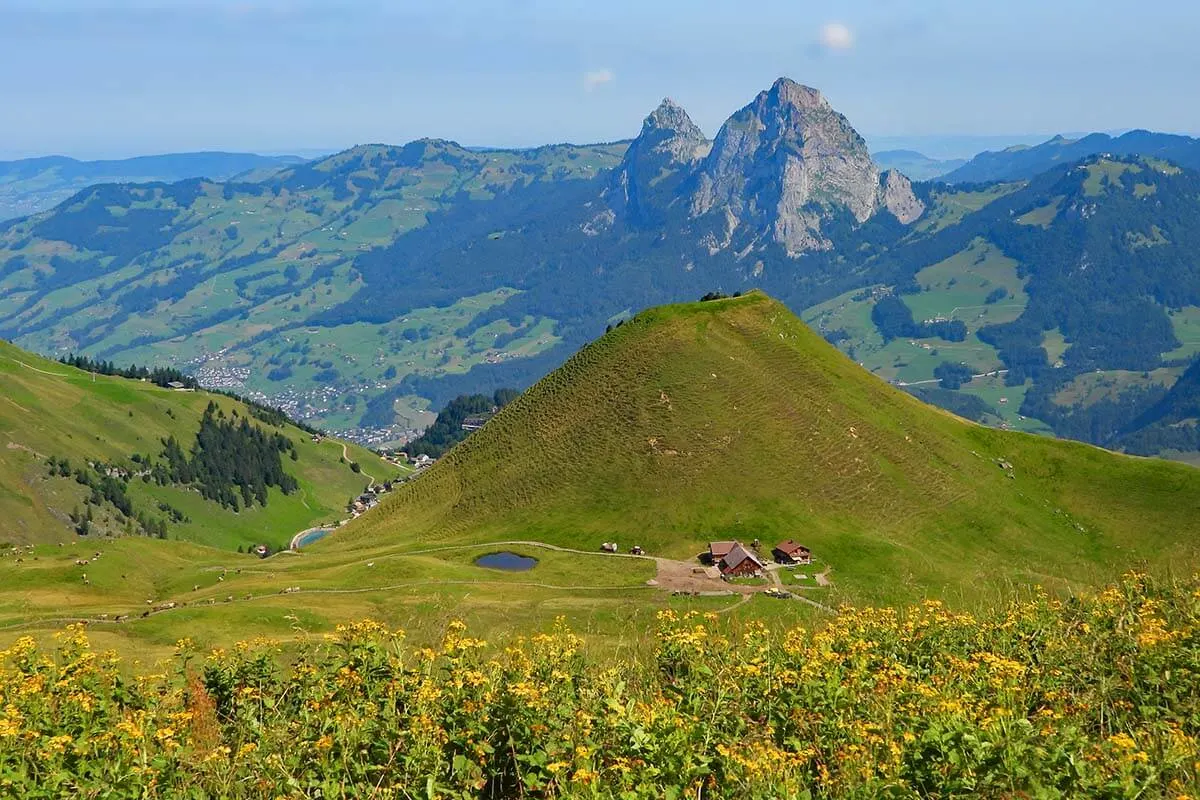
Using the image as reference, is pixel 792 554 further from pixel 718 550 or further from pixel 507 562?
pixel 507 562

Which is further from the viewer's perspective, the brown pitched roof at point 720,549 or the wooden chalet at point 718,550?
the brown pitched roof at point 720,549

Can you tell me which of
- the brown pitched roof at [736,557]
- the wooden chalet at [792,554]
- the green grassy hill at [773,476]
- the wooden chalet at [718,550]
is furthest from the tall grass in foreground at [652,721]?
the wooden chalet at [792,554]

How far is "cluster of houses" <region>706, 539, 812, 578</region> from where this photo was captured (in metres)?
105

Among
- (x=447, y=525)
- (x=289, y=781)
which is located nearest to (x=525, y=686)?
(x=289, y=781)

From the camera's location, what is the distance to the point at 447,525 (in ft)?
431

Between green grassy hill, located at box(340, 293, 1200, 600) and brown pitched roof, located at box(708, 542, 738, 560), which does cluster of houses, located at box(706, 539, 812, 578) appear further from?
green grassy hill, located at box(340, 293, 1200, 600)

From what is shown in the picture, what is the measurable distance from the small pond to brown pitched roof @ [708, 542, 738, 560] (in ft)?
72.6

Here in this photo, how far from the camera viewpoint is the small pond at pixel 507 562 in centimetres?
10944

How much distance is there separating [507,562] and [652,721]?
304 ft

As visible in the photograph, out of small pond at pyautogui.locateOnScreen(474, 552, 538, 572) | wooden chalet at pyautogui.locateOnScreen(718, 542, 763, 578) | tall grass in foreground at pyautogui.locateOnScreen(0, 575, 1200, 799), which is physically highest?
tall grass in foreground at pyautogui.locateOnScreen(0, 575, 1200, 799)

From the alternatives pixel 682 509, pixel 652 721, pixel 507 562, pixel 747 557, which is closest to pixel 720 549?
pixel 747 557

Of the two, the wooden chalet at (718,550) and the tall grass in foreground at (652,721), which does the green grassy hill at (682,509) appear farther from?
the tall grass in foreground at (652,721)

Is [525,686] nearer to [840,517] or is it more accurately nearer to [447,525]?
[840,517]

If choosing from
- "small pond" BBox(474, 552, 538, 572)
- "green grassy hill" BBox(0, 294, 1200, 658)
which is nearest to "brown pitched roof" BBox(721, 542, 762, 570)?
"green grassy hill" BBox(0, 294, 1200, 658)
